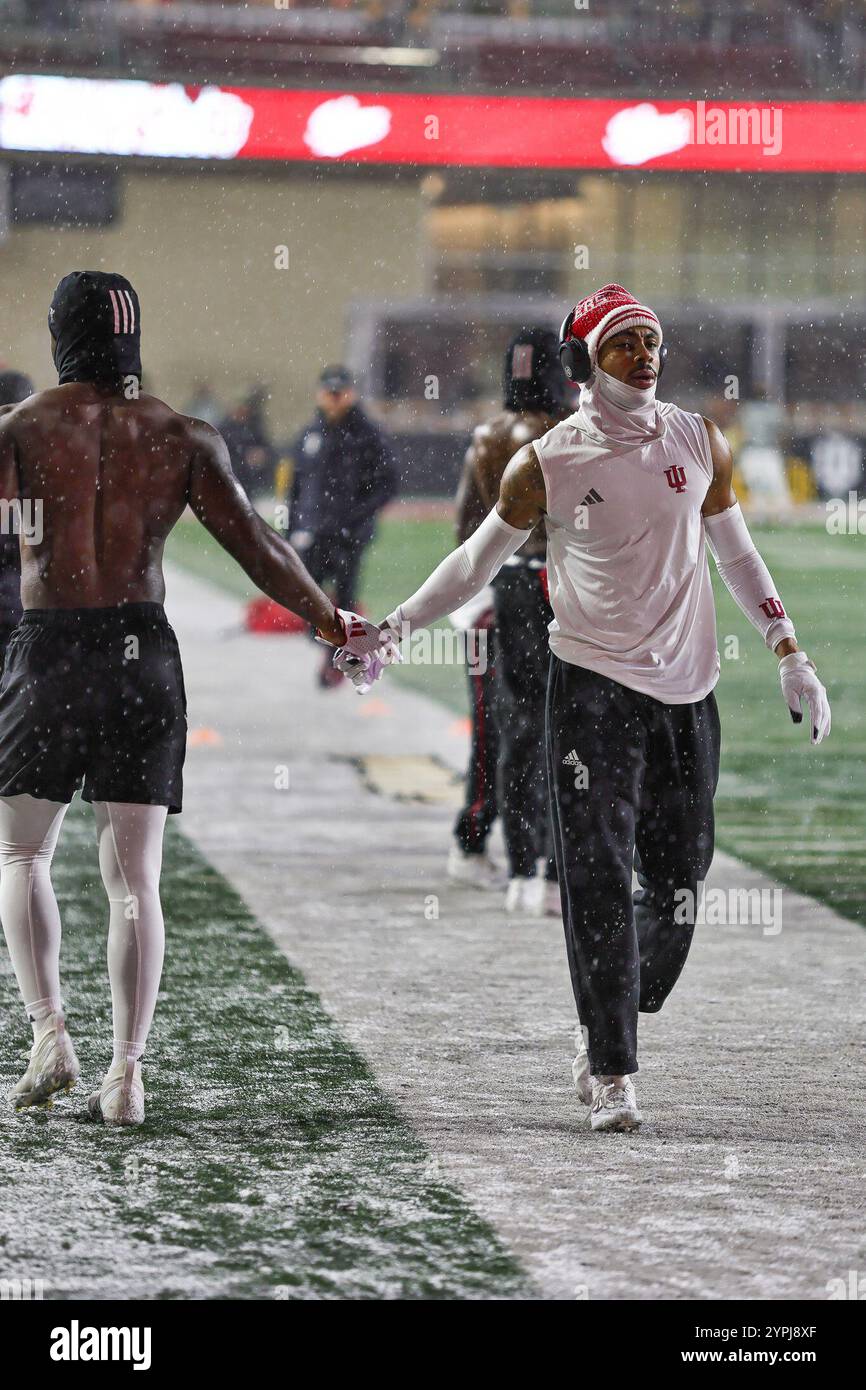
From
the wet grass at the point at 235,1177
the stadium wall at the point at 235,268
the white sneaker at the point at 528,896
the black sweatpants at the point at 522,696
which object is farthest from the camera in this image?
the stadium wall at the point at 235,268

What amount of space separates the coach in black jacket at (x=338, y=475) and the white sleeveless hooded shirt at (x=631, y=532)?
919cm

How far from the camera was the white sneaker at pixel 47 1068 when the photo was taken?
504 centimetres

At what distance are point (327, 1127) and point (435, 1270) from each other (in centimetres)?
103

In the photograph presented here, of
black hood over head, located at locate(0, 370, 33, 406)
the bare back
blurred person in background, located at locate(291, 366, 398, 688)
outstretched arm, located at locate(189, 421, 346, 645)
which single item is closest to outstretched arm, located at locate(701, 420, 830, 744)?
outstretched arm, located at locate(189, 421, 346, 645)

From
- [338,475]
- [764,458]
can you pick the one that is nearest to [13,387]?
[338,475]

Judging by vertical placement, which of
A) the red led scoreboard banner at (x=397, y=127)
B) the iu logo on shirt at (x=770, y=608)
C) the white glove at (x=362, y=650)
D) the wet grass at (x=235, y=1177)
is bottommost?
the wet grass at (x=235, y=1177)

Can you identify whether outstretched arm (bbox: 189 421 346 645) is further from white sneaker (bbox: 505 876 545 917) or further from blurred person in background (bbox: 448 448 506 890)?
white sneaker (bbox: 505 876 545 917)

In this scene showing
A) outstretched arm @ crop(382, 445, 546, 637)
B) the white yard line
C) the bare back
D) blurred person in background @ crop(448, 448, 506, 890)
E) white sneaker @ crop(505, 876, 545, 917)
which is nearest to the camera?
the white yard line

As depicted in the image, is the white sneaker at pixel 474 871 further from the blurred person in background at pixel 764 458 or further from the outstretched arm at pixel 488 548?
the blurred person in background at pixel 764 458

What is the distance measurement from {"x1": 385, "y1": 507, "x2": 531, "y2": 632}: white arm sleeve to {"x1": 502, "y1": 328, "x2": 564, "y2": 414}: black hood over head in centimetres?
193

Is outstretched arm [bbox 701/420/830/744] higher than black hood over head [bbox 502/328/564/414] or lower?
lower

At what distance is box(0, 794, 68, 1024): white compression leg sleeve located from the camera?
4.92 metres

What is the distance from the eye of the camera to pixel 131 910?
4812 mm

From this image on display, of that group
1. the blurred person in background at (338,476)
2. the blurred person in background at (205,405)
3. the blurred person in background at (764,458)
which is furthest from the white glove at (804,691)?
the blurred person in background at (205,405)
